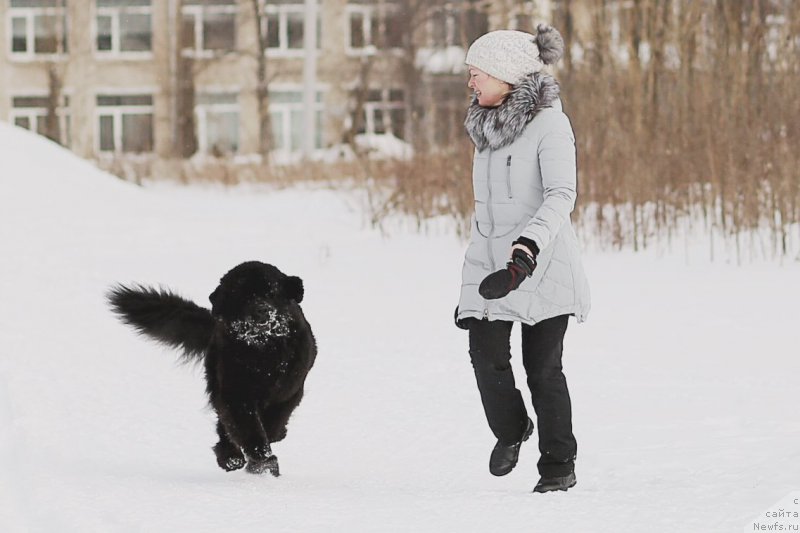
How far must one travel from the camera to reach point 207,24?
143 feet

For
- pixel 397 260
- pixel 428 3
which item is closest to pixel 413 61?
pixel 428 3

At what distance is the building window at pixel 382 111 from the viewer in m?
42.3

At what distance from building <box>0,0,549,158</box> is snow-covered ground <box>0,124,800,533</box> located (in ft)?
95.1

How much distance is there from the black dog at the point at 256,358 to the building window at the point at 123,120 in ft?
128

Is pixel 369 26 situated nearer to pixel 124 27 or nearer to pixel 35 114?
pixel 124 27

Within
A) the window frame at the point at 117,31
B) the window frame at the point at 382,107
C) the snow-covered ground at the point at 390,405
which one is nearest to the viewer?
the snow-covered ground at the point at 390,405

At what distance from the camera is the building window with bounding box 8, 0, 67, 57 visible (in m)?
42.9

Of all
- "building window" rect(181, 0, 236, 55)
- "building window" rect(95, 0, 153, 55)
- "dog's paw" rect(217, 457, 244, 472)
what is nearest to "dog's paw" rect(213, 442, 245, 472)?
"dog's paw" rect(217, 457, 244, 472)

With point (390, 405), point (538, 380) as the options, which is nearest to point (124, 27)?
point (390, 405)

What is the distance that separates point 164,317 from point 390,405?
1720mm

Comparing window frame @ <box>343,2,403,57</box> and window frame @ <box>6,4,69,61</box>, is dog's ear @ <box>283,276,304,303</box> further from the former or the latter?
window frame @ <box>6,4,69,61</box>

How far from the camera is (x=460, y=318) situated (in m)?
4.78

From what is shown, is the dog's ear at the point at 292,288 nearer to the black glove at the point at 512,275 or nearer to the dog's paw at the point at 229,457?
the dog's paw at the point at 229,457

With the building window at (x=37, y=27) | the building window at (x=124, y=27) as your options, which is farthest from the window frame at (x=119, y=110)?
the building window at (x=37, y=27)
